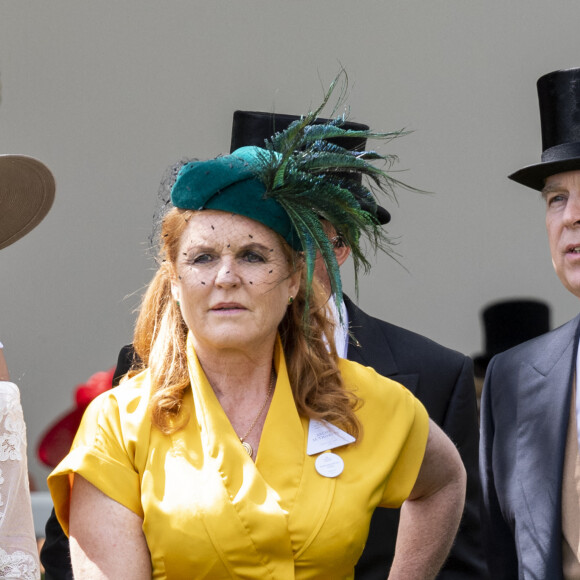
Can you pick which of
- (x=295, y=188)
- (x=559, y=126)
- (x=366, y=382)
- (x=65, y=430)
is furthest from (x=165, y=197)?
(x=65, y=430)

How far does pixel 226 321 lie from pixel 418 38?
2.47 metres

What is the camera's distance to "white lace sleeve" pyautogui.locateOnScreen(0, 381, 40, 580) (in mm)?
2744

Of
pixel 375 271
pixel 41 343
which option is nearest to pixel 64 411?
pixel 41 343

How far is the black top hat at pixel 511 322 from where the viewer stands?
5.09 meters

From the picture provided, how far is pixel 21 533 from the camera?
278 centimetres

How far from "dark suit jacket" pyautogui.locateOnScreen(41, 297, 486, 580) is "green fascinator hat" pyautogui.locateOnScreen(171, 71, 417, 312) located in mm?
566

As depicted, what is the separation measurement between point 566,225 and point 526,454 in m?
0.64

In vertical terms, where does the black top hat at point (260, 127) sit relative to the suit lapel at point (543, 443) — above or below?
above

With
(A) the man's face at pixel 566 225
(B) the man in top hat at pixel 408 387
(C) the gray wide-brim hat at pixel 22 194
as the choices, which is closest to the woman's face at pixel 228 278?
(C) the gray wide-brim hat at pixel 22 194

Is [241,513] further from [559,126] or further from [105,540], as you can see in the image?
[559,126]

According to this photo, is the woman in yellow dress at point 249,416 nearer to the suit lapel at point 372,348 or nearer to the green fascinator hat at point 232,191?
the green fascinator hat at point 232,191

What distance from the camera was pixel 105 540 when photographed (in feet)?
8.96

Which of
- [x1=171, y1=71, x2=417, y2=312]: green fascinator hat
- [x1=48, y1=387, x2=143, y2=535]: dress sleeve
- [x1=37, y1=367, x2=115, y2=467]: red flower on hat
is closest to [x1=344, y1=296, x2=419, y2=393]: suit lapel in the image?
[x1=171, y1=71, x2=417, y2=312]: green fascinator hat

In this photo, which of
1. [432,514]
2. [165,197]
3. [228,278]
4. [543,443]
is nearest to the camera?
[228,278]
